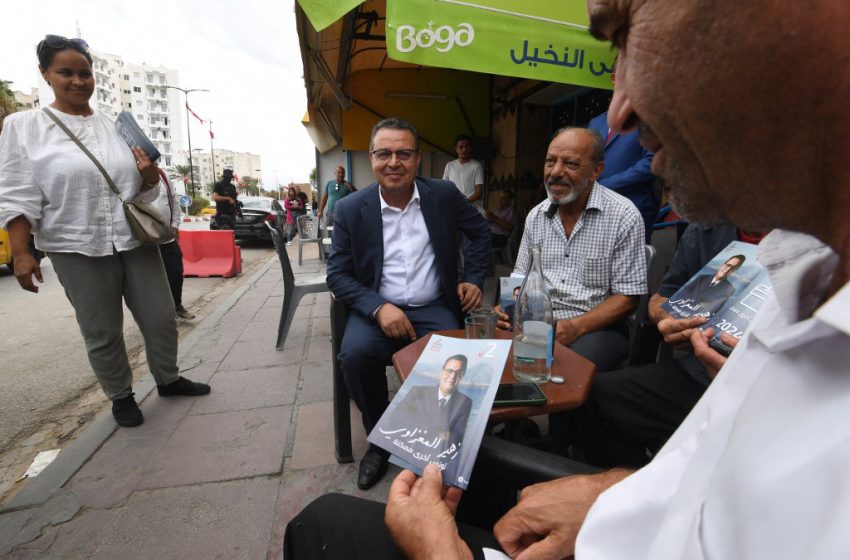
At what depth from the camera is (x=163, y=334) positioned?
274 cm

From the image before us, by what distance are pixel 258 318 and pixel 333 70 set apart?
11.4 ft

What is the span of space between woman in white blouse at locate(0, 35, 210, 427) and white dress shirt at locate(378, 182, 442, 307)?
4.78 feet

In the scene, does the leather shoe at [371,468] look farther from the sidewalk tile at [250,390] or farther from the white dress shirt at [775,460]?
the white dress shirt at [775,460]

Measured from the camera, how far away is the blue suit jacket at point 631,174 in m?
2.86

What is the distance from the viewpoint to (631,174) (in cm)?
285

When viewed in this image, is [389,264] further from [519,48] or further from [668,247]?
[668,247]

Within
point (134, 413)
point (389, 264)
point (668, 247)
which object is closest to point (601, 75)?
point (668, 247)

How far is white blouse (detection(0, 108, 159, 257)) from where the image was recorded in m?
2.16

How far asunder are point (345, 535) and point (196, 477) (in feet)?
4.95

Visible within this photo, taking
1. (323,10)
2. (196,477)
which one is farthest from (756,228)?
(196,477)

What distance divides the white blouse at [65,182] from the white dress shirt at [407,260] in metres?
1.48

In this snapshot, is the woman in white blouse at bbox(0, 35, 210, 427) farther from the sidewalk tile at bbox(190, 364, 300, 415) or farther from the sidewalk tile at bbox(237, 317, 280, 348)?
the sidewalk tile at bbox(237, 317, 280, 348)

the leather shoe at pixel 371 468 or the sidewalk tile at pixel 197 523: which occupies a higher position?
the leather shoe at pixel 371 468

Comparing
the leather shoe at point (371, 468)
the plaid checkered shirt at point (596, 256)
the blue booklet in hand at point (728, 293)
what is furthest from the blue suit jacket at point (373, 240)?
the blue booklet in hand at point (728, 293)
